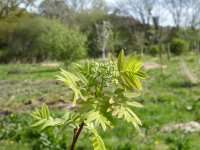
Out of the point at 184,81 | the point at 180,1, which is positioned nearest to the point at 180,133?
the point at 184,81

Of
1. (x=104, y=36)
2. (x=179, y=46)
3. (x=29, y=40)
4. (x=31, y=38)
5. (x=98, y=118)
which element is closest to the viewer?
(x=98, y=118)

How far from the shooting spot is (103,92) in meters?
1.50

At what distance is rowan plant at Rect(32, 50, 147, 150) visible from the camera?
136 centimetres

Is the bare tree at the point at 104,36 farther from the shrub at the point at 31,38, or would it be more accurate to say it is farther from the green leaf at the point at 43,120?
the green leaf at the point at 43,120

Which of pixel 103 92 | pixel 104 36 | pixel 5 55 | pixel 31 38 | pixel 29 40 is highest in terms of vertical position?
pixel 31 38

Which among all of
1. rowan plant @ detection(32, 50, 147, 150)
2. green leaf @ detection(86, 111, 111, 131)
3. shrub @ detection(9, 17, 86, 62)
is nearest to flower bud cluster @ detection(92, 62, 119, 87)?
rowan plant @ detection(32, 50, 147, 150)

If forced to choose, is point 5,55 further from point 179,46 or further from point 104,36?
point 104,36

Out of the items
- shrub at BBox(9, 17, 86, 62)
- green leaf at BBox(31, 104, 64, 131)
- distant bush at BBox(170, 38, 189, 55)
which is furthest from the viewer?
shrub at BBox(9, 17, 86, 62)

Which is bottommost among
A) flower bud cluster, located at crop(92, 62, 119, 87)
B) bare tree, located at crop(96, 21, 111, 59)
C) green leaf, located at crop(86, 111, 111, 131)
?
green leaf, located at crop(86, 111, 111, 131)

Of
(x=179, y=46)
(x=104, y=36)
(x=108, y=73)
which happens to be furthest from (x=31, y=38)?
(x=108, y=73)

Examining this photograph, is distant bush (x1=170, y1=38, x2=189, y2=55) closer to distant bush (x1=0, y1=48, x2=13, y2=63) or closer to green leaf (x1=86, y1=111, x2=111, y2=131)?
distant bush (x1=0, y1=48, x2=13, y2=63)

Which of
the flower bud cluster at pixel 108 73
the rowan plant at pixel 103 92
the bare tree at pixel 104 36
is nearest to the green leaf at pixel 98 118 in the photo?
the rowan plant at pixel 103 92

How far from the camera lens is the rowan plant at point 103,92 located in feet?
4.47

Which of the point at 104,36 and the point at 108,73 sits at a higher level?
the point at 104,36
